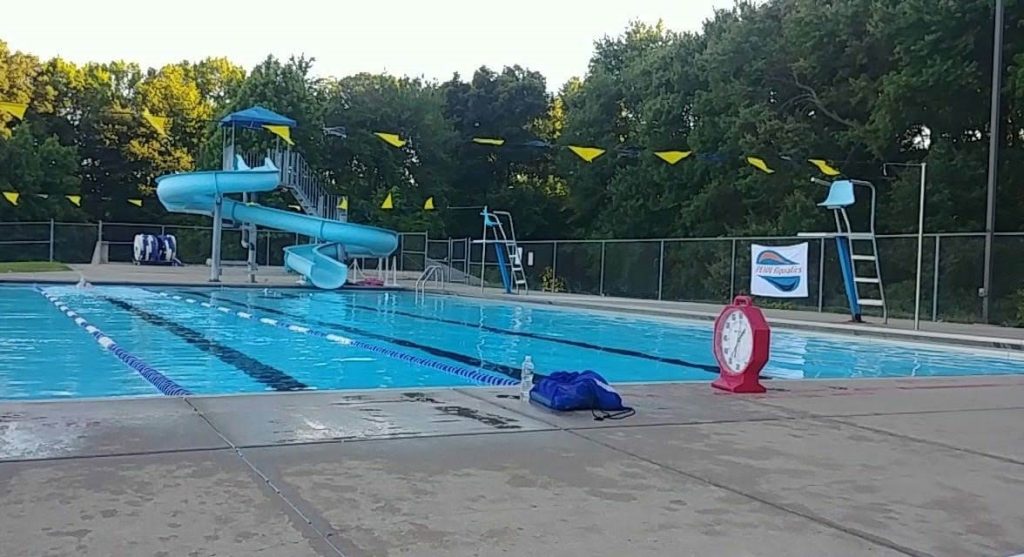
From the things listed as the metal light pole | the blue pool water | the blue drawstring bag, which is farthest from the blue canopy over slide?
the blue drawstring bag

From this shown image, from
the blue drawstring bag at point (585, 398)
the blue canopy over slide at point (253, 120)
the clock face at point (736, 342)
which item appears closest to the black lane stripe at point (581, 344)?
the clock face at point (736, 342)

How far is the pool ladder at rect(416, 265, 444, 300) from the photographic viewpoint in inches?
1014

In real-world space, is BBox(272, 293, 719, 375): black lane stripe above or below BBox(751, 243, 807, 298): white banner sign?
below

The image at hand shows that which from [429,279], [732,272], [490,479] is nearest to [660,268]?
[732,272]

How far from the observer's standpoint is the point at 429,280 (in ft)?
106

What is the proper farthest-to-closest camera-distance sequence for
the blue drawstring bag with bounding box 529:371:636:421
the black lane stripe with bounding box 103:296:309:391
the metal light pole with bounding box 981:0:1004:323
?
the metal light pole with bounding box 981:0:1004:323 → the black lane stripe with bounding box 103:296:309:391 → the blue drawstring bag with bounding box 529:371:636:421

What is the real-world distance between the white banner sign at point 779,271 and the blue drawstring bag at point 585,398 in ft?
49.0

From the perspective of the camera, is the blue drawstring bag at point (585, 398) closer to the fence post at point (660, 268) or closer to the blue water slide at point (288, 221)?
the fence post at point (660, 268)

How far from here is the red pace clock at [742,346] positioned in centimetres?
713

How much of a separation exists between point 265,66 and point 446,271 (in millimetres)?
13911

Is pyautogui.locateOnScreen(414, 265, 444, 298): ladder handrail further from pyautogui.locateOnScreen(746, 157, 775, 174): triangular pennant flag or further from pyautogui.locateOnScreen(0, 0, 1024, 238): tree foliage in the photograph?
pyautogui.locateOnScreen(746, 157, 775, 174): triangular pennant flag

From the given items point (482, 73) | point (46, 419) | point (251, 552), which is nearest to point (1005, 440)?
point (251, 552)

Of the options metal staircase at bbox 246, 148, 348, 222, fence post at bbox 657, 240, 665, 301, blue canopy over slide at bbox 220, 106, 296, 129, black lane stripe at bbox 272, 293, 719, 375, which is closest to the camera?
black lane stripe at bbox 272, 293, 719, 375

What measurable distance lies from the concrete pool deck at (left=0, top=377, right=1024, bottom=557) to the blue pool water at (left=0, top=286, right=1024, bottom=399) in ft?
9.96
